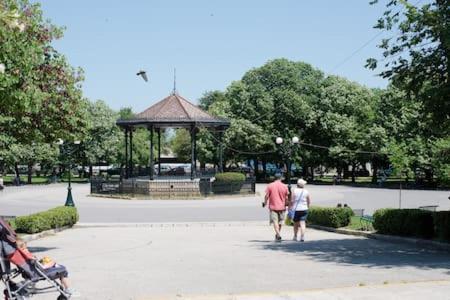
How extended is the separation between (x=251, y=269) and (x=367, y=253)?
11.3 ft

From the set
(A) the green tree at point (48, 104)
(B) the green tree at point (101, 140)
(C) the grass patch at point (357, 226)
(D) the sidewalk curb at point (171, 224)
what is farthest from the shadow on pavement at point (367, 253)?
(B) the green tree at point (101, 140)

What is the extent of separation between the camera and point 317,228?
20922mm

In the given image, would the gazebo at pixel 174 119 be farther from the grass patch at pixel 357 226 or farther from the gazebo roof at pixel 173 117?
the grass patch at pixel 357 226

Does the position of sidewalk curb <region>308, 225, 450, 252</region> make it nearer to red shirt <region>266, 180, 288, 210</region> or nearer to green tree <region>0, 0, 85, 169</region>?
red shirt <region>266, 180, 288, 210</region>

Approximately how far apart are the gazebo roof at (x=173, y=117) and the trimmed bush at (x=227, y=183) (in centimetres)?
366

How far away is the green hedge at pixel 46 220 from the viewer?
682 inches

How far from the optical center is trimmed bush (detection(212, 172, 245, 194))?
4231cm

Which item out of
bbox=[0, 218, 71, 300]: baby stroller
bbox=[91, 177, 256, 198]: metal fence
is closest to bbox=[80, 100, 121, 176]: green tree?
bbox=[91, 177, 256, 198]: metal fence

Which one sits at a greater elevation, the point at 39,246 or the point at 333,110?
the point at 333,110

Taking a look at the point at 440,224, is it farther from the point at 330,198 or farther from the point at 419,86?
the point at 330,198

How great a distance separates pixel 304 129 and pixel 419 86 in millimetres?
51982

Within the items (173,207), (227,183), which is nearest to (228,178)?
(227,183)

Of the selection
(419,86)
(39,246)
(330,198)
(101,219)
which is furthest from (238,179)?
(419,86)

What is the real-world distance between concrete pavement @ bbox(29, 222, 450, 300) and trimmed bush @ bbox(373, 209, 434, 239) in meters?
0.70
